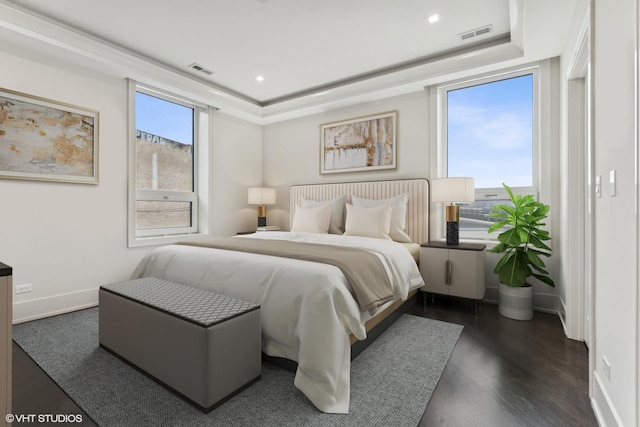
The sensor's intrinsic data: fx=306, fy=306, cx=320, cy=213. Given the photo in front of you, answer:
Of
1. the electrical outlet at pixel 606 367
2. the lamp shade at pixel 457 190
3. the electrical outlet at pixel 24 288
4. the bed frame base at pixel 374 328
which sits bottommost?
the bed frame base at pixel 374 328

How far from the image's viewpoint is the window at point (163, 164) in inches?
151

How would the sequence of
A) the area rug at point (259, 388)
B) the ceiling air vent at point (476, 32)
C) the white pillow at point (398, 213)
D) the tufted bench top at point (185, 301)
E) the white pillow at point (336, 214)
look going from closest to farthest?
the area rug at point (259, 388) → the tufted bench top at point (185, 301) → the ceiling air vent at point (476, 32) → the white pillow at point (398, 213) → the white pillow at point (336, 214)

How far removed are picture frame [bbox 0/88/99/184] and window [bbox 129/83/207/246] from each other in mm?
447

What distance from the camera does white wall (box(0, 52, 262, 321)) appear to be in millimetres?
2793

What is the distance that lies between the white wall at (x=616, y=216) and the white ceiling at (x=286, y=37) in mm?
1040

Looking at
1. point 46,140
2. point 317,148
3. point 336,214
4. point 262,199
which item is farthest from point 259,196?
point 46,140

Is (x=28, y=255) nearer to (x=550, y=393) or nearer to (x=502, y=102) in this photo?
(x=550, y=393)

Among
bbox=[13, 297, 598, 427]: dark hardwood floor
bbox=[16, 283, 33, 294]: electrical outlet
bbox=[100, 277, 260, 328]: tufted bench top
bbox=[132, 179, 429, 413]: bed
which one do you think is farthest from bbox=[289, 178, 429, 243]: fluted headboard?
bbox=[16, 283, 33, 294]: electrical outlet

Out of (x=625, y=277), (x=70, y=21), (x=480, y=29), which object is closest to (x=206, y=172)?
(x=70, y=21)

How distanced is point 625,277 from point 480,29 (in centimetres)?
263

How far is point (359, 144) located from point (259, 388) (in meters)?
3.41

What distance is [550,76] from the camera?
9.95ft

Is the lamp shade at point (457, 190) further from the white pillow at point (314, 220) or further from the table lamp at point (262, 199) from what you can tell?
the table lamp at point (262, 199)

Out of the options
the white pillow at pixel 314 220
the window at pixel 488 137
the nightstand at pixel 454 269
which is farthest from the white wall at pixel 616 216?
the white pillow at pixel 314 220
